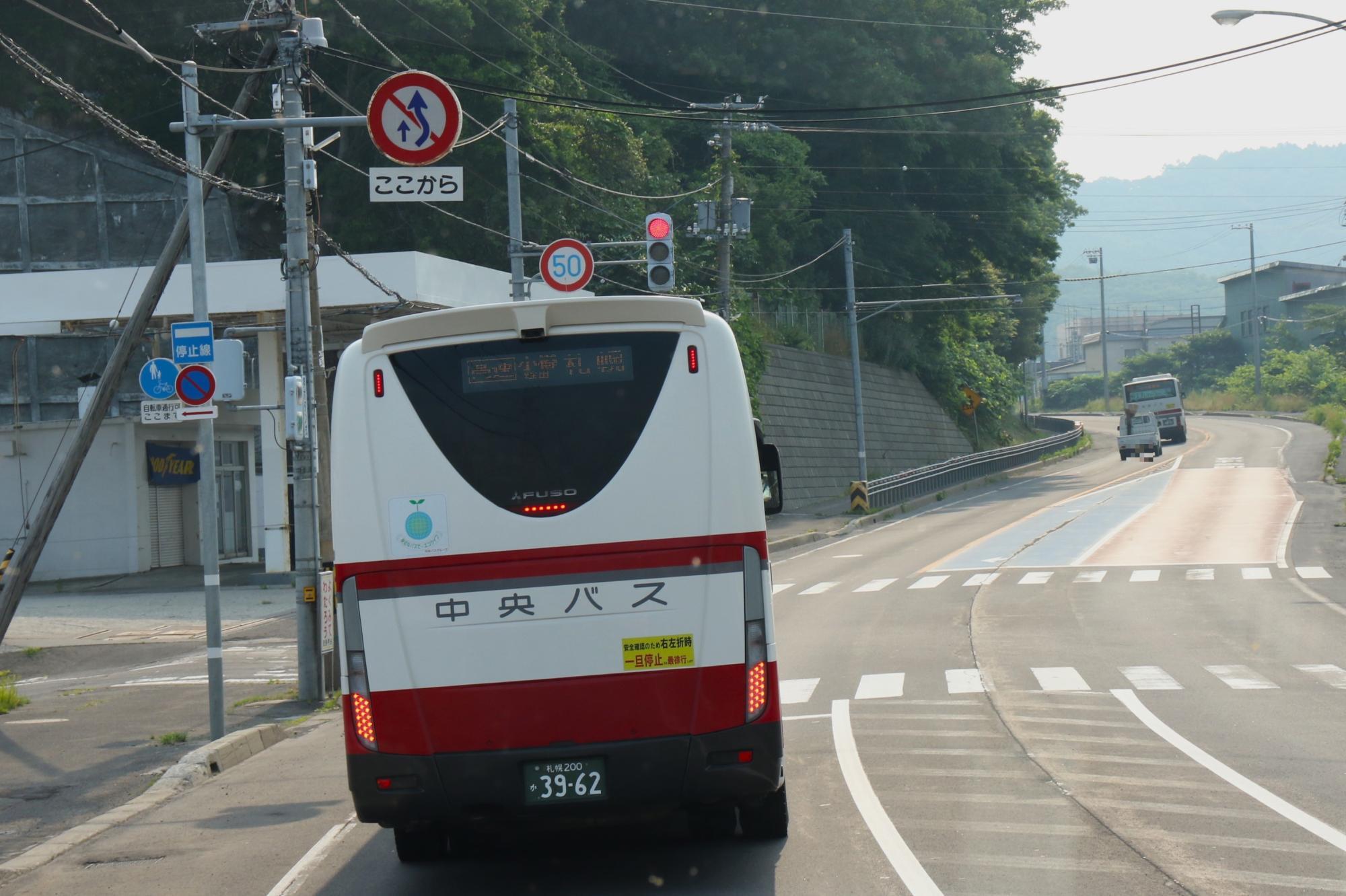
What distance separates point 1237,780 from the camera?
8523mm

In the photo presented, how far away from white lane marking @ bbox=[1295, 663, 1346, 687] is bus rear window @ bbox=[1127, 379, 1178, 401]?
60003mm

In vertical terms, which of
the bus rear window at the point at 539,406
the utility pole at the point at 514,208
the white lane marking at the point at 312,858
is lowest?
the white lane marking at the point at 312,858

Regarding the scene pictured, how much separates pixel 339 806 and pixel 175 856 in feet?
4.51

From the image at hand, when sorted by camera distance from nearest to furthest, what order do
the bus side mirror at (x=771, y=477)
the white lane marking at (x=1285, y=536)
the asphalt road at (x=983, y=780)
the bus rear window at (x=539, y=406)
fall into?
the bus rear window at (x=539, y=406) < the asphalt road at (x=983, y=780) < the bus side mirror at (x=771, y=477) < the white lane marking at (x=1285, y=536)

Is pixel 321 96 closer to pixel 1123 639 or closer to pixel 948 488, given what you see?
pixel 948 488

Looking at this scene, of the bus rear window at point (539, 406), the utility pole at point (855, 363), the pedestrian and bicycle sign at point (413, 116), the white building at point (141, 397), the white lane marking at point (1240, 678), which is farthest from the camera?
the utility pole at point (855, 363)

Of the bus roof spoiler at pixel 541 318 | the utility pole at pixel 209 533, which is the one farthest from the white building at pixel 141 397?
the bus roof spoiler at pixel 541 318

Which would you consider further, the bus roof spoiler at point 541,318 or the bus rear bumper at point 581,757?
the bus roof spoiler at point 541,318

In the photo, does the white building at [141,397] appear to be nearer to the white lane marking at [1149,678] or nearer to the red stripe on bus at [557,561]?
the white lane marking at [1149,678]

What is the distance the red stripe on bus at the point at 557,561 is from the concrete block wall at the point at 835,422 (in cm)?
3842

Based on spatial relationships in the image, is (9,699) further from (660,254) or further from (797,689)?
(660,254)

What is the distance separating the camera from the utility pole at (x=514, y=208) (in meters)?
25.4

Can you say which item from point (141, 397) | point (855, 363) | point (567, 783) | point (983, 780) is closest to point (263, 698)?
point (983, 780)

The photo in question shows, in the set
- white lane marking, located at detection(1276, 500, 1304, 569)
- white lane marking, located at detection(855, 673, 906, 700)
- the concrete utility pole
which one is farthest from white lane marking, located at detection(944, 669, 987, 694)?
white lane marking, located at detection(1276, 500, 1304, 569)
